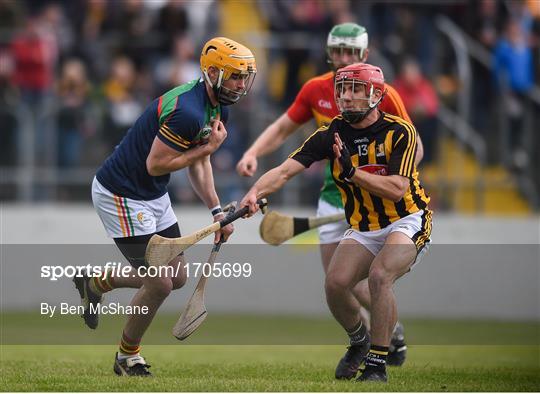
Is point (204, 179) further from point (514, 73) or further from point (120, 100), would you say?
point (514, 73)

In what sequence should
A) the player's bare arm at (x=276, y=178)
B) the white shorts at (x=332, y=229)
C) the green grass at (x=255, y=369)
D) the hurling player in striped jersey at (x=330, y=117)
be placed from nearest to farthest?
the green grass at (x=255, y=369) → the player's bare arm at (x=276, y=178) → the hurling player in striped jersey at (x=330, y=117) → the white shorts at (x=332, y=229)

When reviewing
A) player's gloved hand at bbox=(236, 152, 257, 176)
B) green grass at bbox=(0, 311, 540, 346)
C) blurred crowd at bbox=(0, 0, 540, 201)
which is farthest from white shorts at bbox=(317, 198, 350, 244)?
blurred crowd at bbox=(0, 0, 540, 201)

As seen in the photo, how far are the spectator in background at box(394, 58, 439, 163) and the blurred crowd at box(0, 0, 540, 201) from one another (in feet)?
0.06

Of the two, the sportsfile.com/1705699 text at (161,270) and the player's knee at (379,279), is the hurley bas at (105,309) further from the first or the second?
the player's knee at (379,279)

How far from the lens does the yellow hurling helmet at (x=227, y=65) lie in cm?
895

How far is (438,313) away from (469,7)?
14.2 ft

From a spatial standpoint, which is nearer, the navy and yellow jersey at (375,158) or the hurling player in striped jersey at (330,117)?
the navy and yellow jersey at (375,158)

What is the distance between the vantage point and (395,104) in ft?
32.6

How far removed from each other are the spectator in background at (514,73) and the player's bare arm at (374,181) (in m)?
7.43

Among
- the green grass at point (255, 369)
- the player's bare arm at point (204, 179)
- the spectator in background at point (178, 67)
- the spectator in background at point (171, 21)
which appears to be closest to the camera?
the green grass at point (255, 369)

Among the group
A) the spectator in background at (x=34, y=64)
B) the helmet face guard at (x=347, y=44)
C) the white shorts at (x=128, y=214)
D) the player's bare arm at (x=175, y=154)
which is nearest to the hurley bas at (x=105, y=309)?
the white shorts at (x=128, y=214)

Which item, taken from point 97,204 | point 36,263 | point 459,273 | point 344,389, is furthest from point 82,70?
point 344,389

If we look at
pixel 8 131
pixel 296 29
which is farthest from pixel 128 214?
pixel 296 29

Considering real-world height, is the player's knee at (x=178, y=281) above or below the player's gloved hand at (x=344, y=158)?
below
